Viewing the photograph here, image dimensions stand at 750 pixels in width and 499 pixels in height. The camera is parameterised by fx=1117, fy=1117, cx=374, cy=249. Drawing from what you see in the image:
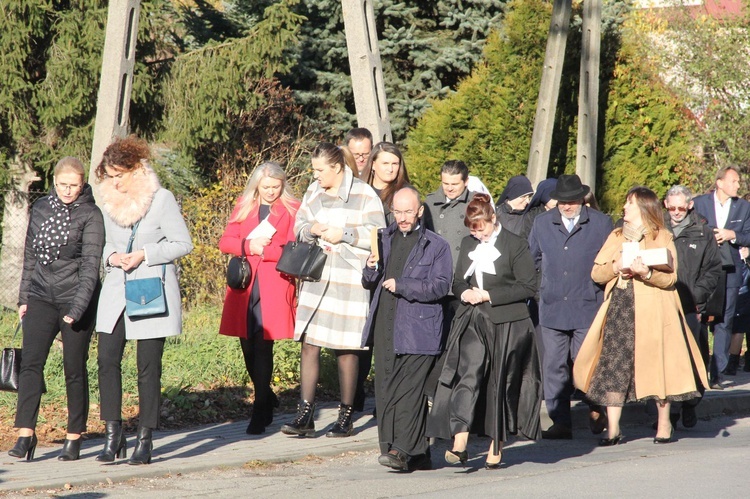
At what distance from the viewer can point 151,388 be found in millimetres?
7293

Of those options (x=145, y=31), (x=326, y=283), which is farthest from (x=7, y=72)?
(x=326, y=283)

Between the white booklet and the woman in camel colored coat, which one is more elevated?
the white booklet

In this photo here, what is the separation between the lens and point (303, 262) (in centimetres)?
815

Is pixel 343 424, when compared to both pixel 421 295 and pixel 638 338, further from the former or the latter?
pixel 638 338

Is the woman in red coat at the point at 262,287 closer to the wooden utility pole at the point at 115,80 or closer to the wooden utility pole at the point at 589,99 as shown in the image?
the wooden utility pole at the point at 115,80

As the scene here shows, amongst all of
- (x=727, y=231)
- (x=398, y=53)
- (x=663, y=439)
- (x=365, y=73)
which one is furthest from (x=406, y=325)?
(x=398, y=53)

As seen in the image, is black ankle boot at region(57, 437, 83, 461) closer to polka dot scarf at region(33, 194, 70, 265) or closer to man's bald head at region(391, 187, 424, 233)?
polka dot scarf at region(33, 194, 70, 265)

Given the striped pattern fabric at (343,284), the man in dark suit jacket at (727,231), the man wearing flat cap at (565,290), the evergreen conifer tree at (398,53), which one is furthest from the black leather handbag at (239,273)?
the evergreen conifer tree at (398,53)

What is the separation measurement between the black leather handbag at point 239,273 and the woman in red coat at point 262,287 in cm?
8

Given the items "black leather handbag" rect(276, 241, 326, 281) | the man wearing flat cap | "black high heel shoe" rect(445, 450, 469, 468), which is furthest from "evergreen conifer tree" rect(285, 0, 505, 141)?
"black high heel shoe" rect(445, 450, 469, 468)

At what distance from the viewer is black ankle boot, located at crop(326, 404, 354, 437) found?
8.49 meters

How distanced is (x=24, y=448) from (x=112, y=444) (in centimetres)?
57

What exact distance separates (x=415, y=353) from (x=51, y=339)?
2.43 metres

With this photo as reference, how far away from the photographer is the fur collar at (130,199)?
737cm
